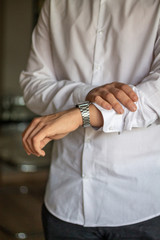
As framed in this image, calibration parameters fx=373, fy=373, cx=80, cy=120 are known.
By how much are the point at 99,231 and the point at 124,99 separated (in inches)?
19.8

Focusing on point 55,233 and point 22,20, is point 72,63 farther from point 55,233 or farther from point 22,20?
point 22,20

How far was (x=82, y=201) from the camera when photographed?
1298mm

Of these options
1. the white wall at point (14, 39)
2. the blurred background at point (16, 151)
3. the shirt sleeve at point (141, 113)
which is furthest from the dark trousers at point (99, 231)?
the white wall at point (14, 39)

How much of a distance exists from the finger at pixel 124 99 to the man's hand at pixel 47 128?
0.12 metres

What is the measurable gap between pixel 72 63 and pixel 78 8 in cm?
21

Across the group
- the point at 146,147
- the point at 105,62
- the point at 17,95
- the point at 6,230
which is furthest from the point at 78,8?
the point at 17,95

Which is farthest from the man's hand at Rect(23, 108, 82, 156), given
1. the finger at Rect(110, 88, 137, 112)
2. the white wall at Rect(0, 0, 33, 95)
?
the white wall at Rect(0, 0, 33, 95)

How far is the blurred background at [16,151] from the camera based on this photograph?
3.27m

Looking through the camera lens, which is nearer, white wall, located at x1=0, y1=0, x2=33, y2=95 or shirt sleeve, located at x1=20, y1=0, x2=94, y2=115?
shirt sleeve, located at x1=20, y1=0, x2=94, y2=115

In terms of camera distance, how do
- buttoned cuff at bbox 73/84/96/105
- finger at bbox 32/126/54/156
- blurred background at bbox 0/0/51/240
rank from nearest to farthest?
finger at bbox 32/126/54/156 → buttoned cuff at bbox 73/84/96/105 → blurred background at bbox 0/0/51/240

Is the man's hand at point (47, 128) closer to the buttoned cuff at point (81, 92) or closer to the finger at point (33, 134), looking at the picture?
the finger at point (33, 134)

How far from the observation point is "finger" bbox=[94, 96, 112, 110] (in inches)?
41.0

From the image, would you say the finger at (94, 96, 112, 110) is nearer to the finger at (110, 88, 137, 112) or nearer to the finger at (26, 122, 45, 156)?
the finger at (110, 88, 137, 112)

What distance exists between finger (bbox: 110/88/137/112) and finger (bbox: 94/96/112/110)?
38 mm
